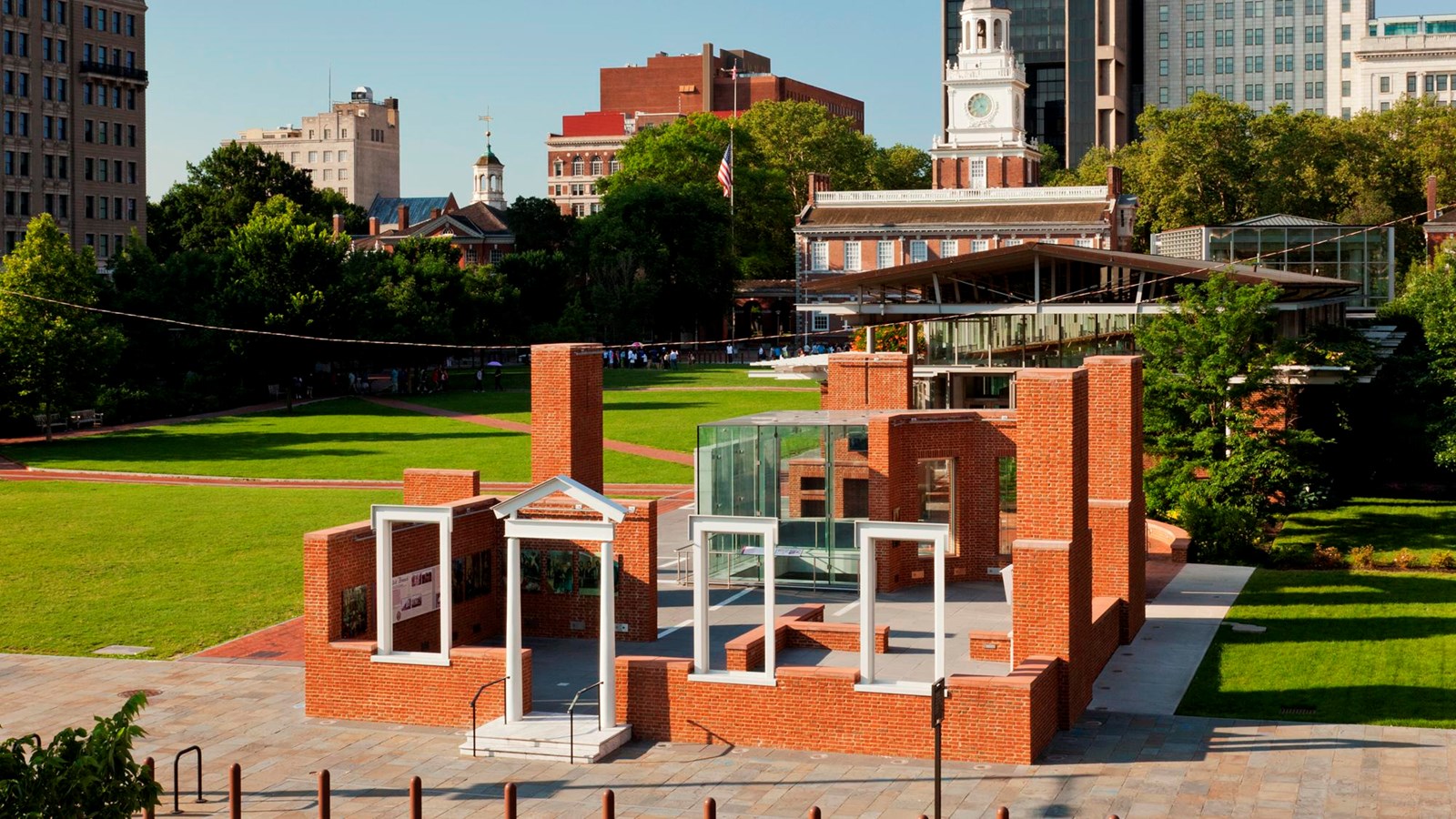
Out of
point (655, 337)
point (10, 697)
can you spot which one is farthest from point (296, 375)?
point (10, 697)

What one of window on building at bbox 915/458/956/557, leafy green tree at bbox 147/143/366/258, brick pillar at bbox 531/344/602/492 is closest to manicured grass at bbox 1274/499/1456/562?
window on building at bbox 915/458/956/557

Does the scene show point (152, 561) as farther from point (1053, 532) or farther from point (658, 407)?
point (658, 407)

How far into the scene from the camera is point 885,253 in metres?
96.3

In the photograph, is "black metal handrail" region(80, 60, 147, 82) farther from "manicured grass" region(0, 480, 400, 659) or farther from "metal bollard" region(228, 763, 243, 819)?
"metal bollard" region(228, 763, 243, 819)

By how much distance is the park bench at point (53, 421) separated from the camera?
58991 millimetres

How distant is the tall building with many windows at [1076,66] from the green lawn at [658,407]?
9062 centimetres

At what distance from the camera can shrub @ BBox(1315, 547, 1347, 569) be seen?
33.4m

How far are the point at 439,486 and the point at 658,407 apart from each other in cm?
3908

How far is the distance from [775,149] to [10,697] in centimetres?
10292

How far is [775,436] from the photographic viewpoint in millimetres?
30188

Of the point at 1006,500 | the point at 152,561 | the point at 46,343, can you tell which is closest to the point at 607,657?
the point at 1006,500

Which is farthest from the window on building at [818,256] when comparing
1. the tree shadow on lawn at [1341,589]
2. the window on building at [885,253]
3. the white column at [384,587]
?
the white column at [384,587]

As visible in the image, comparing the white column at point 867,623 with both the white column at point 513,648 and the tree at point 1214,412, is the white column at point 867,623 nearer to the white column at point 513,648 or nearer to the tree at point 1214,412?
the white column at point 513,648

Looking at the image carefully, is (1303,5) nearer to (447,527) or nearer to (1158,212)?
(1158,212)
